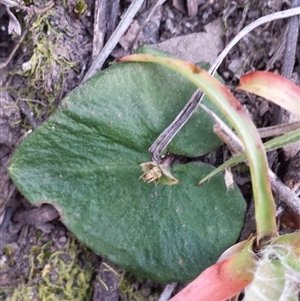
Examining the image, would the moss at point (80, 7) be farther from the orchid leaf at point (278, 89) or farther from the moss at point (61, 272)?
the moss at point (61, 272)

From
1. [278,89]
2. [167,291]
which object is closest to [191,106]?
[278,89]

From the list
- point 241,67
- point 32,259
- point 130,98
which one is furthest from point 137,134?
point 32,259

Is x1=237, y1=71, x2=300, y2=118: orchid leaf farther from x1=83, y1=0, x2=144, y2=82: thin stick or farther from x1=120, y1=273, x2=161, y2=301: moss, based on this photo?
x1=120, y1=273, x2=161, y2=301: moss

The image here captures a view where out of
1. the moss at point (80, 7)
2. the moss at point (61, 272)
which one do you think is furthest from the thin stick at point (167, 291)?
the moss at point (80, 7)

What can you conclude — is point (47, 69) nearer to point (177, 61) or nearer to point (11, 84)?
point (11, 84)

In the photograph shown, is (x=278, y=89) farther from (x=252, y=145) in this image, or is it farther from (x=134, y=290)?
(x=134, y=290)

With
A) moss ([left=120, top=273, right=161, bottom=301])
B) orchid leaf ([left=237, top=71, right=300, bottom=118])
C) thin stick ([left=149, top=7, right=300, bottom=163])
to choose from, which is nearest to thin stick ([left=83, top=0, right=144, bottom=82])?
thin stick ([left=149, top=7, right=300, bottom=163])
